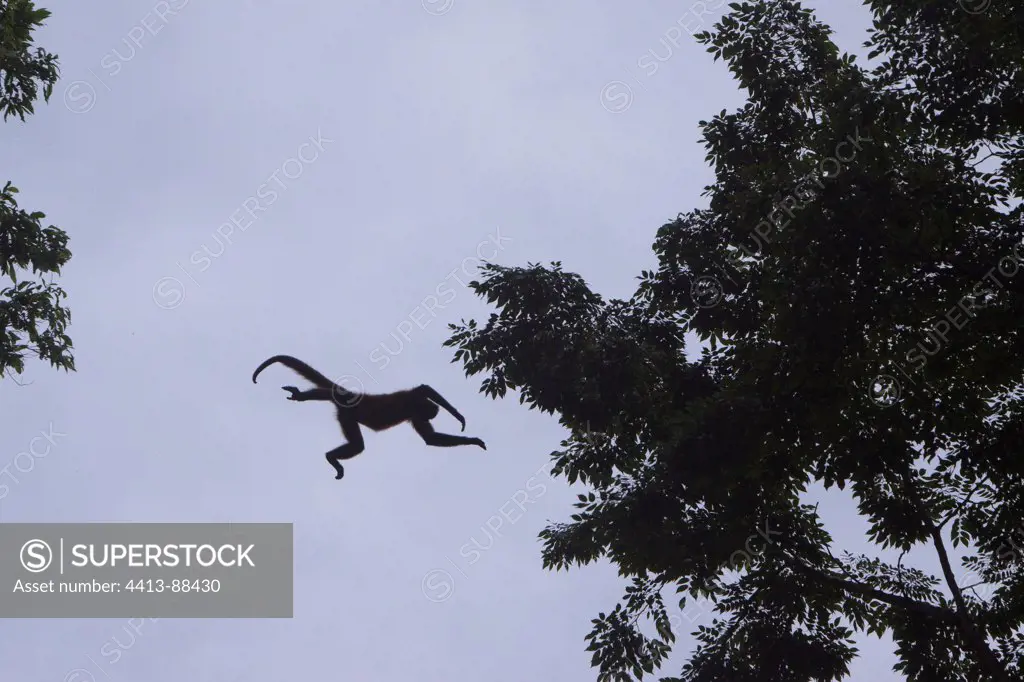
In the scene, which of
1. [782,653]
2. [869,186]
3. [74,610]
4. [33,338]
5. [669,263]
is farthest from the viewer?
[74,610]

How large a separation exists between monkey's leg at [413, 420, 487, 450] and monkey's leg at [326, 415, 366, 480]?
76cm

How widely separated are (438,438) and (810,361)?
15.5ft

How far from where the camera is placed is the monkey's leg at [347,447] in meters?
12.2

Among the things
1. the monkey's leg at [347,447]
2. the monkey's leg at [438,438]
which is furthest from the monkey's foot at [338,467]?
the monkey's leg at [438,438]

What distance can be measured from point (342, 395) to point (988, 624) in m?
8.89

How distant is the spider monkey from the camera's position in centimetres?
1241

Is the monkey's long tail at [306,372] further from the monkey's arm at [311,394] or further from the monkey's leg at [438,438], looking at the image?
the monkey's leg at [438,438]

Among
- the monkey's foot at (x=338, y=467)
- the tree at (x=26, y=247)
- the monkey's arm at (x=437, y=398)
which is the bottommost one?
the monkey's foot at (x=338, y=467)

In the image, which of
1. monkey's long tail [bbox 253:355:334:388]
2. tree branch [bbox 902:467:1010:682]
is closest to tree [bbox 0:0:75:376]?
monkey's long tail [bbox 253:355:334:388]

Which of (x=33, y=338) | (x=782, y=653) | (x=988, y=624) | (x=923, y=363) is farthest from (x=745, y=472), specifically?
(x=33, y=338)

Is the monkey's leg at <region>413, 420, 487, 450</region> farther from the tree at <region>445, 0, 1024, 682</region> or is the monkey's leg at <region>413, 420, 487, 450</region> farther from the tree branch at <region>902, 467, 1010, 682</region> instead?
the tree branch at <region>902, 467, 1010, 682</region>

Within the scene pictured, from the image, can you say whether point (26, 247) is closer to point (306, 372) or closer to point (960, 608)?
point (306, 372)

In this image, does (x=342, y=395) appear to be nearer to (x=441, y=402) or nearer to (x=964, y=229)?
(x=441, y=402)

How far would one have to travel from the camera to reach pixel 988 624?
12.8m
